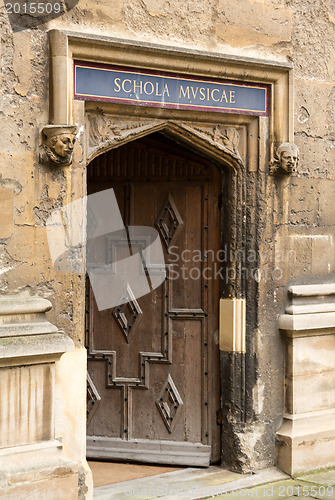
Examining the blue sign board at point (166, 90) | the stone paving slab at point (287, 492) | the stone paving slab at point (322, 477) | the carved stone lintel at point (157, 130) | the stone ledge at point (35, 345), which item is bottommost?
the stone paving slab at point (287, 492)

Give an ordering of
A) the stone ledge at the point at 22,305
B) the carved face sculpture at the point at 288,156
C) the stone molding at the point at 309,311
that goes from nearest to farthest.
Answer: the stone ledge at the point at 22,305
the carved face sculpture at the point at 288,156
the stone molding at the point at 309,311

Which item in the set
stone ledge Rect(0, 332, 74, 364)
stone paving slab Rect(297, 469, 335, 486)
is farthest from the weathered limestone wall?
stone paving slab Rect(297, 469, 335, 486)

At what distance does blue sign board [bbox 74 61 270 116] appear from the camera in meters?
5.31

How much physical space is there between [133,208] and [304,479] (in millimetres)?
2490

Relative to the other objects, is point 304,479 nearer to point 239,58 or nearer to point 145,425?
point 145,425

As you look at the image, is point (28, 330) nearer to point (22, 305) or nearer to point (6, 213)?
point (22, 305)

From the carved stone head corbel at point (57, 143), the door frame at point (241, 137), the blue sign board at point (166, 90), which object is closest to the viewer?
the carved stone head corbel at point (57, 143)

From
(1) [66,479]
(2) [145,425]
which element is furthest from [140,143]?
(1) [66,479]

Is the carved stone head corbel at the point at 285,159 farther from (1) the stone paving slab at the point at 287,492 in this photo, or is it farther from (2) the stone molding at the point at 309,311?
(1) the stone paving slab at the point at 287,492

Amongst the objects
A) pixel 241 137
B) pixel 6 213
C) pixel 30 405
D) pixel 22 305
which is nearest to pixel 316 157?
pixel 241 137

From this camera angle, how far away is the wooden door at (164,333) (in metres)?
6.32

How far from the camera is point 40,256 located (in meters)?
5.09

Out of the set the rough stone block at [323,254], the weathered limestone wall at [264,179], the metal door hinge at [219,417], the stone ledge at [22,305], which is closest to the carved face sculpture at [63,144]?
the weathered limestone wall at [264,179]

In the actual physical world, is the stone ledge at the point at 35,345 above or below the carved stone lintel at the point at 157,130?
below
